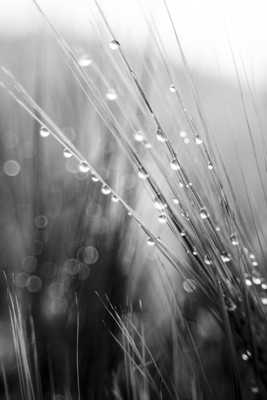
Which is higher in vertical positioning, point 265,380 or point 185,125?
point 185,125

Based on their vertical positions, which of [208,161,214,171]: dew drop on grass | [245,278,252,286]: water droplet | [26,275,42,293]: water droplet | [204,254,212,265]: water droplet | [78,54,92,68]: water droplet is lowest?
[245,278,252,286]: water droplet

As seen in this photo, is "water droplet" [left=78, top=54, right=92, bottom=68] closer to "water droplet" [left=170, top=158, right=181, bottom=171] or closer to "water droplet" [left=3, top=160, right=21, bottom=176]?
"water droplet" [left=170, top=158, right=181, bottom=171]

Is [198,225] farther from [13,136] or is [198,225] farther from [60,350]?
[13,136]

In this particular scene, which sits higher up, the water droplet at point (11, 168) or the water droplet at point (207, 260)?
the water droplet at point (11, 168)

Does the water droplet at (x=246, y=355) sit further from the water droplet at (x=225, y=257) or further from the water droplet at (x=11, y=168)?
the water droplet at (x=11, y=168)

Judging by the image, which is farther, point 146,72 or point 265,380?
point 146,72

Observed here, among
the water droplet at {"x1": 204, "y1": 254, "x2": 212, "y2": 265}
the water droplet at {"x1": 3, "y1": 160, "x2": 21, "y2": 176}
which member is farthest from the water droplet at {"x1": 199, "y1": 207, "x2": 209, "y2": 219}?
the water droplet at {"x1": 3, "y1": 160, "x2": 21, "y2": 176}

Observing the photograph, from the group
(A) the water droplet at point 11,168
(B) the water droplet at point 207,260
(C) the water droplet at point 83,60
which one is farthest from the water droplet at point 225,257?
(A) the water droplet at point 11,168

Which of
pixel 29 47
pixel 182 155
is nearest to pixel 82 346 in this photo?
pixel 182 155

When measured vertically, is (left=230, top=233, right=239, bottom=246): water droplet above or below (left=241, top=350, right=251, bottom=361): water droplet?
above
